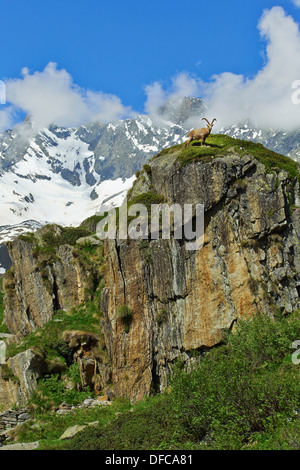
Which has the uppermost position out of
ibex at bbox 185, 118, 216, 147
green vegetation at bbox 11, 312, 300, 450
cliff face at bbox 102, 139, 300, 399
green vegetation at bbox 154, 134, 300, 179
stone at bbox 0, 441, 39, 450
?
ibex at bbox 185, 118, 216, 147

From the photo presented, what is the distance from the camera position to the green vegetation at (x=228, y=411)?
15.8 metres

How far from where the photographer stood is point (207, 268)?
28656 millimetres

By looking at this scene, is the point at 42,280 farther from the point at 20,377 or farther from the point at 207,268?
the point at 207,268

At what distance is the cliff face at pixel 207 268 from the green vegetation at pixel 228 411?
3407mm

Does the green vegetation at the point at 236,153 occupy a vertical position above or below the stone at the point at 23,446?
above

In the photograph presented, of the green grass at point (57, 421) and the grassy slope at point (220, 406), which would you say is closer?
the grassy slope at point (220, 406)

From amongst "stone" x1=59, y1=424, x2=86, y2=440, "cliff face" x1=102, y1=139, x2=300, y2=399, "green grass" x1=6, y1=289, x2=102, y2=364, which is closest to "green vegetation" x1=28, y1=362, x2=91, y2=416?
"green grass" x1=6, y1=289, x2=102, y2=364

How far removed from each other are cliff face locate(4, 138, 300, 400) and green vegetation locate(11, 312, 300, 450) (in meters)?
3.41

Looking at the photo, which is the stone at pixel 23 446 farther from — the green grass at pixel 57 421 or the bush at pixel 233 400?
the bush at pixel 233 400

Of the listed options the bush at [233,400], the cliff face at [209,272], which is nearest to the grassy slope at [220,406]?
the bush at [233,400]

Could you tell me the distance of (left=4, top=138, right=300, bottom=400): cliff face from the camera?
92.1ft

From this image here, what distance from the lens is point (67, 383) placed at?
33750 mm

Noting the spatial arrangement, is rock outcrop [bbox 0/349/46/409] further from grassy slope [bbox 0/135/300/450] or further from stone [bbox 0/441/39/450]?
stone [bbox 0/441/39/450]
